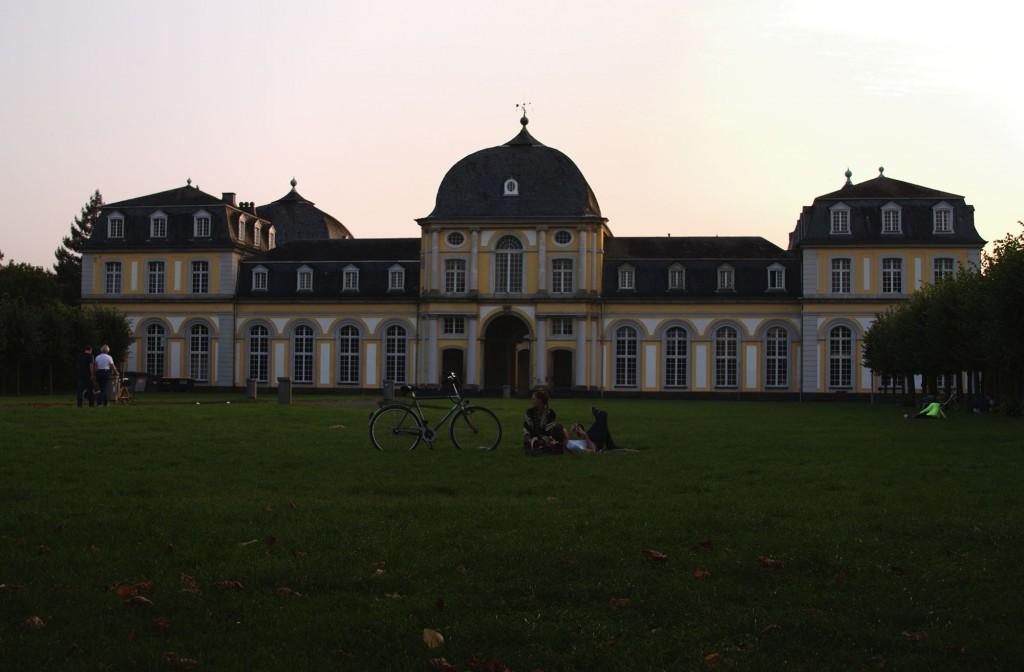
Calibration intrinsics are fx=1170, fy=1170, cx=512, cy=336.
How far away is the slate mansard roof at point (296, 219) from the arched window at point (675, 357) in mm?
28874

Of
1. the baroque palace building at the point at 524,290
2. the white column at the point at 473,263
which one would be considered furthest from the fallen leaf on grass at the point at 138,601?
the white column at the point at 473,263

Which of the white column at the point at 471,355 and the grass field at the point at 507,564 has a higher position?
the white column at the point at 471,355

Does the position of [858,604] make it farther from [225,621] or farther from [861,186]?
[861,186]

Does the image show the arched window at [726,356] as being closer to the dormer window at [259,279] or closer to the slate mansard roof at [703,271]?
the slate mansard roof at [703,271]

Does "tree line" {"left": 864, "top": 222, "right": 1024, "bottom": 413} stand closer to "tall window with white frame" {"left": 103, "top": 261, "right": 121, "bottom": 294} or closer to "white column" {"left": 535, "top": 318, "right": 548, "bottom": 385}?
"white column" {"left": 535, "top": 318, "right": 548, "bottom": 385}

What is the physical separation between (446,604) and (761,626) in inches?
81.5

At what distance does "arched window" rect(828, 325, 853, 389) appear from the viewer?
217 feet

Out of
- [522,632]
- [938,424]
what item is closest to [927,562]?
[522,632]

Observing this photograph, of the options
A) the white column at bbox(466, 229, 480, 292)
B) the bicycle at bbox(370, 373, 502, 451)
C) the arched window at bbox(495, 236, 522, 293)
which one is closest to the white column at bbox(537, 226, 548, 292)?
the arched window at bbox(495, 236, 522, 293)

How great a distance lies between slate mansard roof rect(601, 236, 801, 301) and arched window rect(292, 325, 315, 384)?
59.1 ft

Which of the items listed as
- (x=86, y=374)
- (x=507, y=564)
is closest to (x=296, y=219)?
(x=86, y=374)

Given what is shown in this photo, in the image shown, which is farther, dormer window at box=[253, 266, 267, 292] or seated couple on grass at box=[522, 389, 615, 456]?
dormer window at box=[253, 266, 267, 292]

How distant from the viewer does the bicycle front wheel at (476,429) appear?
66.4ft

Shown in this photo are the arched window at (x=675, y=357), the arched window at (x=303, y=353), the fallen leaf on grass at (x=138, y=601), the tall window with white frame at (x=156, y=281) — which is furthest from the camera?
the tall window with white frame at (x=156, y=281)
